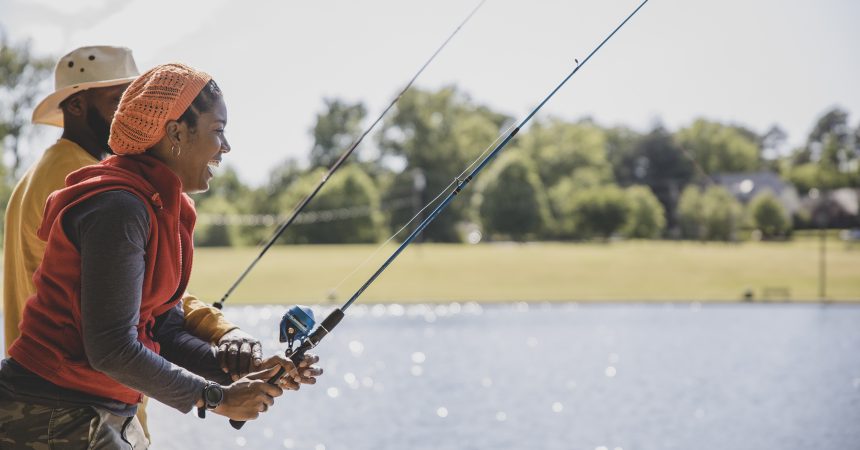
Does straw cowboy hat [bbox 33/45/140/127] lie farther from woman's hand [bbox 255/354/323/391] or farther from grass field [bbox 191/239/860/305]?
grass field [bbox 191/239/860/305]

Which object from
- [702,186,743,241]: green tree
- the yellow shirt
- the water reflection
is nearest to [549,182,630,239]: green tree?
[702,186,743,241]: green tree

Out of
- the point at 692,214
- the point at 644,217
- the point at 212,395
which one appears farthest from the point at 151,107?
the point at 644,217

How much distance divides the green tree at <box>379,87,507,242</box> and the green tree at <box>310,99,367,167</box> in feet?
6.84

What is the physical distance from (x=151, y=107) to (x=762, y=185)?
62.6 m

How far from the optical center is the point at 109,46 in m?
2.32

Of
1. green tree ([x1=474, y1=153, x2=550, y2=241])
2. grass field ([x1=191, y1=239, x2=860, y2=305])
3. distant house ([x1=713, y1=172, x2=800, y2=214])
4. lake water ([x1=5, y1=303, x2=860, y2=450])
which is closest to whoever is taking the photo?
lake water ([x1=5, y1=303, x2=860, y2=450])

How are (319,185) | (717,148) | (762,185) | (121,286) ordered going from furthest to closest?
(717,148) → (762,185) → (319,185) → (121,286)

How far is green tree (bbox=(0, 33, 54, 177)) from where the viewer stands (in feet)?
126

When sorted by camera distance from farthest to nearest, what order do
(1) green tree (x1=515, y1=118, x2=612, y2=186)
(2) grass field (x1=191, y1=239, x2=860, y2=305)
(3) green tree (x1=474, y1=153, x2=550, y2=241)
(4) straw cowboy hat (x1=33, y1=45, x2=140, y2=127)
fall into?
1. (1) green tree (x1=515, y1=118, x2=612, y2=186)
2. (3) green tree (x1=474, y1=153, x2=550, y2=241)
3. (2) grass field (x1=191, y1=239, x2=860, y2=305)
4. (4) straw cowboy hat (x1=33, y1=45, x2=140, y2=127)

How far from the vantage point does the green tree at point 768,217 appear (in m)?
49.7

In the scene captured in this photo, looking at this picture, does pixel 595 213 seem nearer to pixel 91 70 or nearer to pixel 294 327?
pixel 91 70

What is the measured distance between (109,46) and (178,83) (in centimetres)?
88

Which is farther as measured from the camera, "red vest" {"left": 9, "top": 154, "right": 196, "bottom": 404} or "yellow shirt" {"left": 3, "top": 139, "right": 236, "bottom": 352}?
"yellow shirt" {"left": 3, "top": 139, "right": 236, "bottom": 352}

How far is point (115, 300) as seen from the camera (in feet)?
4.65
